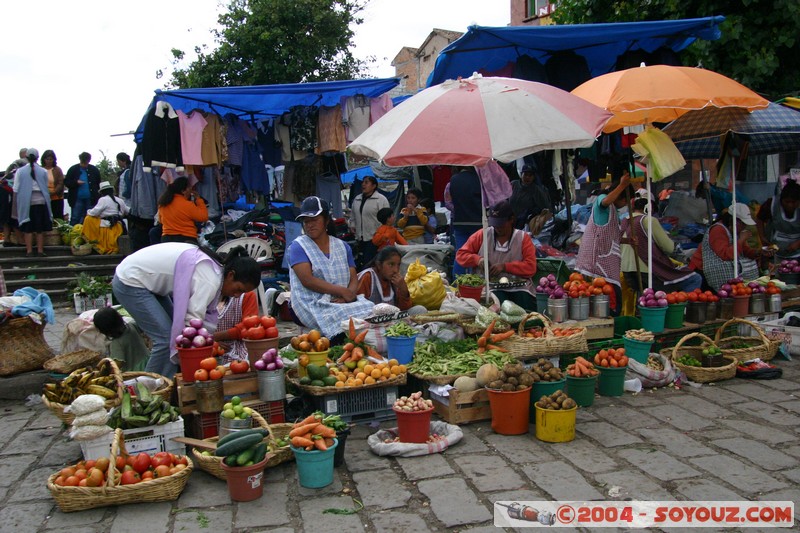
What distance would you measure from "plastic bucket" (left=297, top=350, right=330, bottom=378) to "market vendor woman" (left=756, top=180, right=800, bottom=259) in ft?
22.1

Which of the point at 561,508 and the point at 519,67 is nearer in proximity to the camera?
the point at 561,508

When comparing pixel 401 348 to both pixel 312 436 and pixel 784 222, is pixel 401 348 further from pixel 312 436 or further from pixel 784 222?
pixel 784 222

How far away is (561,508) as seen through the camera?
3.78m

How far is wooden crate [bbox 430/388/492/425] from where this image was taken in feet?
16.9

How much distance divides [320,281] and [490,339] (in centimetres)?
161

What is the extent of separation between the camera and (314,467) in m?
4.07

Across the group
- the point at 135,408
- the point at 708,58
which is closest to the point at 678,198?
the point at 708,58

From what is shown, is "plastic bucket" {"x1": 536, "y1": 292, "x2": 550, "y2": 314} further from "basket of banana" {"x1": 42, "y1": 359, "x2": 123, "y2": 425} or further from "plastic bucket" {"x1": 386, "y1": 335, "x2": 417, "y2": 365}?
"basket of banana" {"x1": 42, "y1": 359, "x2": 123, "y2": 425}

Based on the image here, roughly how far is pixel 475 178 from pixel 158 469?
6.06 metres

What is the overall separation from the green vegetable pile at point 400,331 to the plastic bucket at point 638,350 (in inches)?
84.0

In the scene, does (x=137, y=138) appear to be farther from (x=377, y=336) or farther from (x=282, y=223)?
(x=377, y=336)

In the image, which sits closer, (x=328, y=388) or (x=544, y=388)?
(x=328, y=388)

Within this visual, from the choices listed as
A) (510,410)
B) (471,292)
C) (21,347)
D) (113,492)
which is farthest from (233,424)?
(471,292)

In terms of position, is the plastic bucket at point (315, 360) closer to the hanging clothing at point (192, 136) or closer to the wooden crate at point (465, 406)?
the wooden crate at point (465, 406)
